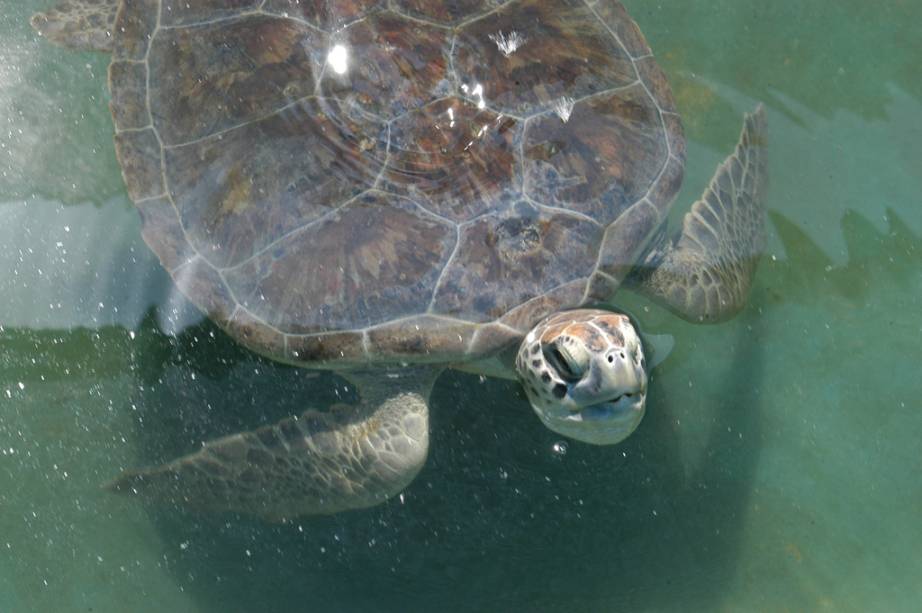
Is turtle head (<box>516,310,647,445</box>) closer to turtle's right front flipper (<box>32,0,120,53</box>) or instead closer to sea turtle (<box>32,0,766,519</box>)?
sea turtle (<box>32,0,766,519</box>)

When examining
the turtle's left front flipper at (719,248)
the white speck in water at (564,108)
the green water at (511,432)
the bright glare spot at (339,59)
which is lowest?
the green water at (511,432)

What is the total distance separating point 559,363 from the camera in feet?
8.93

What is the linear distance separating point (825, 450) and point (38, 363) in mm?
3155

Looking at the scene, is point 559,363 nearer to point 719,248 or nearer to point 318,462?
point 318,462

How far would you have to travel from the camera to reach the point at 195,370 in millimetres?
3539

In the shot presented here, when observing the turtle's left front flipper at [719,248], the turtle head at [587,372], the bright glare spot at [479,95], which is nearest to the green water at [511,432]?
the turtle's left front flipper at [719,248]

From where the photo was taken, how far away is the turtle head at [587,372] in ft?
8.64

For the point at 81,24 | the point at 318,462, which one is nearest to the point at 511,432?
the point at 318,462

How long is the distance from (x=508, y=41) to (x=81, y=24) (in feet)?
5.36

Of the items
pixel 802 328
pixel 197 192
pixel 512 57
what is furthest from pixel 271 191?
pixel 802 328

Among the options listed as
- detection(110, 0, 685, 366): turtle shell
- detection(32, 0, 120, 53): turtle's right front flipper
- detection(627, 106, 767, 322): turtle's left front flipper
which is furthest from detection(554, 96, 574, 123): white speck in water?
detection(32, 0, 120, 53): turtle's right front flipper

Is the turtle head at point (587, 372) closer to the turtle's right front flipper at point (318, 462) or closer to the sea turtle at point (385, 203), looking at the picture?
the sea turtle at point (385, 203)

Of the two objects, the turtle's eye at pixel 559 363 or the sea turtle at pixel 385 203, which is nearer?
the turtle's eye at pixel 559 363

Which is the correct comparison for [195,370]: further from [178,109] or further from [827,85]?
[827,85]
